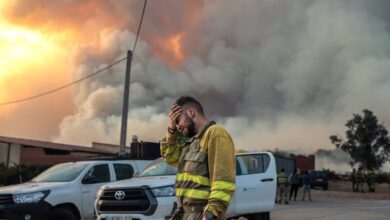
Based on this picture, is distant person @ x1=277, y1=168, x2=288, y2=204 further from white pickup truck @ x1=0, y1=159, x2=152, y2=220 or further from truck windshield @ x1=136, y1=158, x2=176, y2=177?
truck windshield @ x1=136, y1=158, x2=176, y2=177

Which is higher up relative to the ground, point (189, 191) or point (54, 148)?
point (54, 148)

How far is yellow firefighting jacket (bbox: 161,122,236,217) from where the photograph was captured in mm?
3770

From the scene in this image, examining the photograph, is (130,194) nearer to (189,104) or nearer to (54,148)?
(189,104)

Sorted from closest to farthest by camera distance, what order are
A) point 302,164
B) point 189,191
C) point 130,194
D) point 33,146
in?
1. point 189,191
2. point 130,194
3. point 33,146
4. point 302,164

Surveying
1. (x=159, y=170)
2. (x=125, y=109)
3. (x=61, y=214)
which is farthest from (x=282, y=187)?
(x=61, y=214)

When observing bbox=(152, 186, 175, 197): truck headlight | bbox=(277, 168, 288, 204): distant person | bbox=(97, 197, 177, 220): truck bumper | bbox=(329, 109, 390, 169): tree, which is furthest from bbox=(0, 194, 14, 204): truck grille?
bbox=(329, 109, 390, 169): tree

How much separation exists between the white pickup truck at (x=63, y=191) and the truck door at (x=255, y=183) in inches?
104

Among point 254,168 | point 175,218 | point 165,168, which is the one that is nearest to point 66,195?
point 165,168

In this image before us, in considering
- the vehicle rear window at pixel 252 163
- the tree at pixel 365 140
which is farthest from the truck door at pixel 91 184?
the tree at pixel 365 140

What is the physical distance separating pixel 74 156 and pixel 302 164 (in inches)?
1985

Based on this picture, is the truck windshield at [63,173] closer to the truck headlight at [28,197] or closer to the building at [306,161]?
the truck headlight at [28,197]

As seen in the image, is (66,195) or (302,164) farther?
(302,164)

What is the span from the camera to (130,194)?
8.79 meters

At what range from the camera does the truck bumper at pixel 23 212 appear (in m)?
9.71
